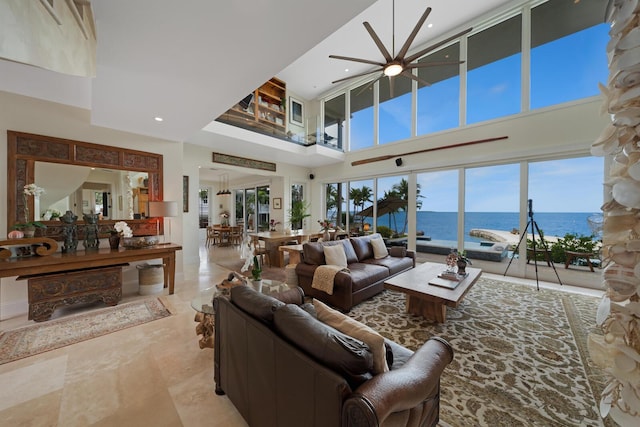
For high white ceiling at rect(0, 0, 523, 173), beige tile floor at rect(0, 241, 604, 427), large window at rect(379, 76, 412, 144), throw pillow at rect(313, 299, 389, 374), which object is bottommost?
beige tile floor at rect(0, 241, 604, 427)

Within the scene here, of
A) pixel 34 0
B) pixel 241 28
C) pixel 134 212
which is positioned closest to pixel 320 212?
pixel 134 212

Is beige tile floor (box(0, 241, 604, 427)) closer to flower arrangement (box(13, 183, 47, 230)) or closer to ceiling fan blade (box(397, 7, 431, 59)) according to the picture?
flower arrangement (box(13, 183, 47, 230))

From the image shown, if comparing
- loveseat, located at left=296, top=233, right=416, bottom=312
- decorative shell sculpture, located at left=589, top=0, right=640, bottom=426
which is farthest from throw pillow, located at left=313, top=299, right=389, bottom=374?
loveseat, located at left=296, top=233, right=416, bottom=312

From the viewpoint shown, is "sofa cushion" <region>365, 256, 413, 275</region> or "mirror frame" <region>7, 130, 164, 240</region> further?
"sofa cushion" <region>365, 256, 413, 275</region>

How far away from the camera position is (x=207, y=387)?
1.85 metres

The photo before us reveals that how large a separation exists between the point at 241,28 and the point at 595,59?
19.4 feet

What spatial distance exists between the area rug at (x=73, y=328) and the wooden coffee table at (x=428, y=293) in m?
2.95

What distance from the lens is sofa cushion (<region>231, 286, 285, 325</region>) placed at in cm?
137

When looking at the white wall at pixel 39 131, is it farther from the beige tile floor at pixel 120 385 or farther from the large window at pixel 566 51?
the large window at pixel 566 51

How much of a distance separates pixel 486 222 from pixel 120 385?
6166 millimetres

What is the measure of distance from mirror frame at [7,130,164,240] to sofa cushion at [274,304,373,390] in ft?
13.3

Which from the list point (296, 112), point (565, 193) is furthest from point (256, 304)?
point (296, 112)

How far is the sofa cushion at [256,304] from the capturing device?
1375 millimetres

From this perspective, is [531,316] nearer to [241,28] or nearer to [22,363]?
[241,28]
